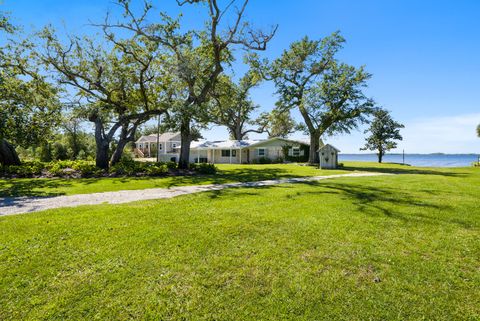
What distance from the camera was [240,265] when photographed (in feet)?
13.5

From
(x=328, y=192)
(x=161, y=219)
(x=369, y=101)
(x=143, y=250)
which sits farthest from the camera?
(x=369, y=101)

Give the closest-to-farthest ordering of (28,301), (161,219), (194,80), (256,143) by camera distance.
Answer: (28,301), (161,219), (194,80), (256,143)

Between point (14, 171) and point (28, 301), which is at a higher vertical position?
point (14, 171)

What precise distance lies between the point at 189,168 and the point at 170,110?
14.4 feet

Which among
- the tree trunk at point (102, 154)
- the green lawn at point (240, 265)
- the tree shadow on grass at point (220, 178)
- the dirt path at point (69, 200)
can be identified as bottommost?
the green lawn at point (240, 265)

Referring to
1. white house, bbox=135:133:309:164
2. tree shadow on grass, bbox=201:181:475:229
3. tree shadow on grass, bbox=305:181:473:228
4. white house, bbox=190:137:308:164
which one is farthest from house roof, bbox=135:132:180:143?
tree shadow on grass, bbox=305:181:473:228

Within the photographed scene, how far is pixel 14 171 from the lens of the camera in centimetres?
1568

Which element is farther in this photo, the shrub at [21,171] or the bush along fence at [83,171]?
the bush along fence at [83,171]

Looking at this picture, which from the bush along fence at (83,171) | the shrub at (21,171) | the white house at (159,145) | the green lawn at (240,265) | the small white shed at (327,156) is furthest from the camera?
the white house at (159,145)

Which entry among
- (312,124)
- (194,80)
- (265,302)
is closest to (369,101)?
(312,124)

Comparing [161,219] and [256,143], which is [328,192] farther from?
[256,143]

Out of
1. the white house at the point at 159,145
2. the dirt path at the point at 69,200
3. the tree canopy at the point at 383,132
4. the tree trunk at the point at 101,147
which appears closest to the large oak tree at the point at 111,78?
the tree trunk at the point at 101,147

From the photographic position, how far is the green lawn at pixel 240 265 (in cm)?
313

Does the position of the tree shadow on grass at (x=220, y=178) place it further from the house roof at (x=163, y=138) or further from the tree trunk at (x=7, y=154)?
the house roof at (x=163, y=138)
